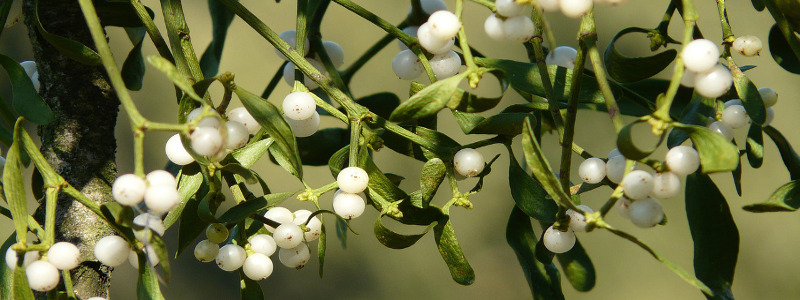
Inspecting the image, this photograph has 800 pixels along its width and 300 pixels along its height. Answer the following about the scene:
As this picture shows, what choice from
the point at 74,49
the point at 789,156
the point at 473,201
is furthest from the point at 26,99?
the point at 473,201

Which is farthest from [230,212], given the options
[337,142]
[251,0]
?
[251,0]

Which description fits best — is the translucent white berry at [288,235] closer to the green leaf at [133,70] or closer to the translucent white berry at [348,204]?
the translucent white berry at [348,204]

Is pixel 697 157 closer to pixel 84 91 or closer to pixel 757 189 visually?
pixel 84 91

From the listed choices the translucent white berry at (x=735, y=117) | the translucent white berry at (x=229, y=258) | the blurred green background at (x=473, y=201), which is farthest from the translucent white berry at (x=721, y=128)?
the blurred green background at (x=473, y=201)

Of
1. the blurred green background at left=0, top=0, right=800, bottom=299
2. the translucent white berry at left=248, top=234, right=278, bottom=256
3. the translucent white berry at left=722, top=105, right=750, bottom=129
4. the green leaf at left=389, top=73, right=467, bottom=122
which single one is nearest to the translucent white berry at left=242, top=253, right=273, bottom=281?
the translucent white berry at left=248, top=234, right=278, bottom=256

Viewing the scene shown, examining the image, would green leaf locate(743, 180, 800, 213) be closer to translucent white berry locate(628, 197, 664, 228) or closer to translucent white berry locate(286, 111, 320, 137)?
translucent white berry locate(628, 197, 664, 228)
